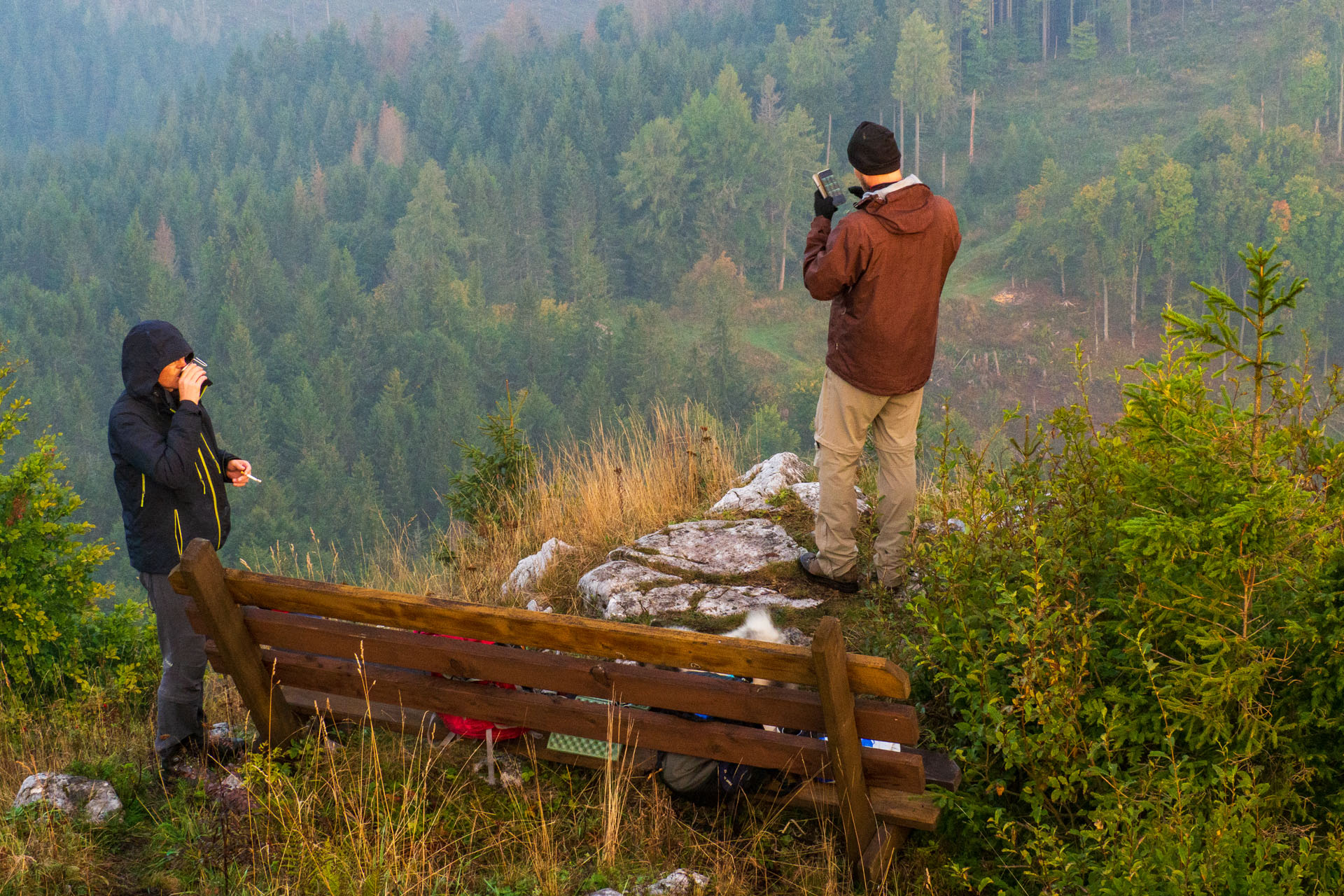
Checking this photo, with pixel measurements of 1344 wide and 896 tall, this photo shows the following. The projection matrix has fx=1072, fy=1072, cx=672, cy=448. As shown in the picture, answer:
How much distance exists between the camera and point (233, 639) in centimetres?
285

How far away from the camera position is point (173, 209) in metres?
80.1

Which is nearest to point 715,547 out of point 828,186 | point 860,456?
point 860,456

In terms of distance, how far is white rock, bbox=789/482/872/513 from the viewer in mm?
5145

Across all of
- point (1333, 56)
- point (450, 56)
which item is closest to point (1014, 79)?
point (1333, 56)

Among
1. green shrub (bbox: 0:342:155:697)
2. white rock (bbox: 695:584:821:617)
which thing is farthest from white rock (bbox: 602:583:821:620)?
green shrub (bbox: 0:342:155:697)

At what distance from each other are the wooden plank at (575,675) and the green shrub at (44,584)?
1.84m

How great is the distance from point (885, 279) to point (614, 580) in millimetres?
1674

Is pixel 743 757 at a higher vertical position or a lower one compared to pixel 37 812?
higher

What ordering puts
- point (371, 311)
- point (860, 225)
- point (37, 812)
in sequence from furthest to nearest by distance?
1. point (371, 311)
2. point (860, 225)
3. point (37, 812)

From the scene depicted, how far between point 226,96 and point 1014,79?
7143 centimetres

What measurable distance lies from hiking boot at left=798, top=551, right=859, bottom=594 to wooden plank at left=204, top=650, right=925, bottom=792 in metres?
1.71

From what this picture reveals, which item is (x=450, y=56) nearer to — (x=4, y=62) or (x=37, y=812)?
(x=4, y=62)

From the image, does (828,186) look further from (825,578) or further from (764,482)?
(764,482)

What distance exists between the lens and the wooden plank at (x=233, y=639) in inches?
107
